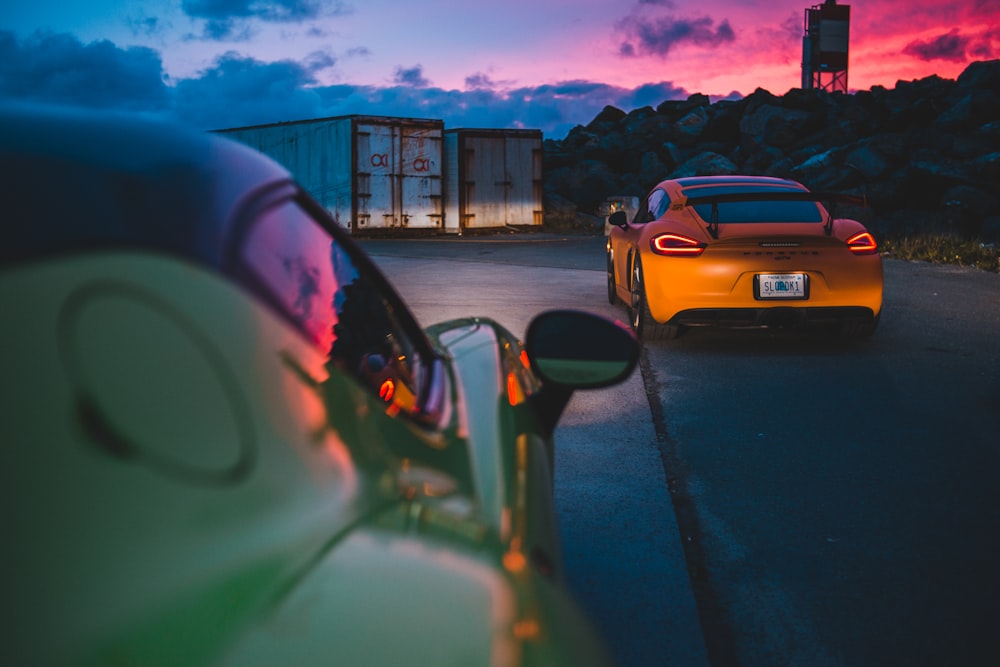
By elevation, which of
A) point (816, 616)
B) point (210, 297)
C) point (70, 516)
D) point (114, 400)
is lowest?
point (816, 616)

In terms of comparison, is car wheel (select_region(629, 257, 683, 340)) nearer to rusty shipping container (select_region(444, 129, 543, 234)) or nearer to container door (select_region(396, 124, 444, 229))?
container door (select_region(396, 124, 444, 229))

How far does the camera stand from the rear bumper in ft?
31.1

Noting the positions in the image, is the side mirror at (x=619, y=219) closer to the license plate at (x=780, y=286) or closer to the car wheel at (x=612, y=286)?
the car wheel at (x=612, y=286)

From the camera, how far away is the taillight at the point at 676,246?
9.58 m

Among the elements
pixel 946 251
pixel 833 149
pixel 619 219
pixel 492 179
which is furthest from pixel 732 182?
pixel 833 149

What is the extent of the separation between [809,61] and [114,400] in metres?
88.8

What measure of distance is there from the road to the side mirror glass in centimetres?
114

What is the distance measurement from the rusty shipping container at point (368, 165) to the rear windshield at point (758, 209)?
21.6m

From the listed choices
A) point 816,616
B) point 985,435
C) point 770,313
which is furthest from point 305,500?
point 770,313

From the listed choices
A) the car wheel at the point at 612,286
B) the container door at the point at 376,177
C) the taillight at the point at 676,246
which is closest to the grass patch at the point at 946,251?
the car wheel at the point at 612,286

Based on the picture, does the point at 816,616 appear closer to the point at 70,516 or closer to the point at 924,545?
the point at 924,545

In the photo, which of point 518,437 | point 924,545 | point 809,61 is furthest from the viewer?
point 809,61

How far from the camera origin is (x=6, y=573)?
3.69 feet

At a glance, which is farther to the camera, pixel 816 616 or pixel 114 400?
pixel 816 616
